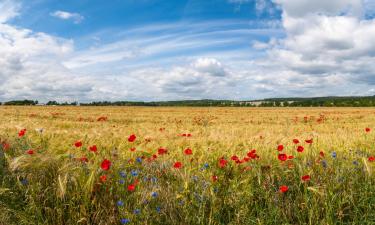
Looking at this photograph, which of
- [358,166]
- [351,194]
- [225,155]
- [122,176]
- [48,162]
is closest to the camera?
[351,194]

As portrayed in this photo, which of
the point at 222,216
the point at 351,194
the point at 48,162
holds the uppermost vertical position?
the point at 48,162

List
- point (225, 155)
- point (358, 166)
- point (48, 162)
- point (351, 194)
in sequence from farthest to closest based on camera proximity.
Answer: point (225, 155) < point (358, 166) < point (48, 162) < point (351, 194)

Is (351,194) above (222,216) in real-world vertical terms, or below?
above

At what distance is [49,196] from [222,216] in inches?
69.9

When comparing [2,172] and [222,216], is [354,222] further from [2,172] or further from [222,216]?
[2,172]

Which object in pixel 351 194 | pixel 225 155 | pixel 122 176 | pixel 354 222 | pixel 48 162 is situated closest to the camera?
pixel 354 222

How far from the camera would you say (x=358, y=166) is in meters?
4.06

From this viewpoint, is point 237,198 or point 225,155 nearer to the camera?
point 237,198

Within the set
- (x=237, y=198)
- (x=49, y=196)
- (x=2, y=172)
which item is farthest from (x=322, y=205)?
(x=2, y=172)

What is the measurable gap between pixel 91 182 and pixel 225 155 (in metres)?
2.53

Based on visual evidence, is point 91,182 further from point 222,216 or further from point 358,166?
point 358,166

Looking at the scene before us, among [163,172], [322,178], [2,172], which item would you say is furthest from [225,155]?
[2,172]

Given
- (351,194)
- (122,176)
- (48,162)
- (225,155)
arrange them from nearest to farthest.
→ (351,194) < (48,162) < (122,176) < (225,155)

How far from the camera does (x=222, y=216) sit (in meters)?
3.33
